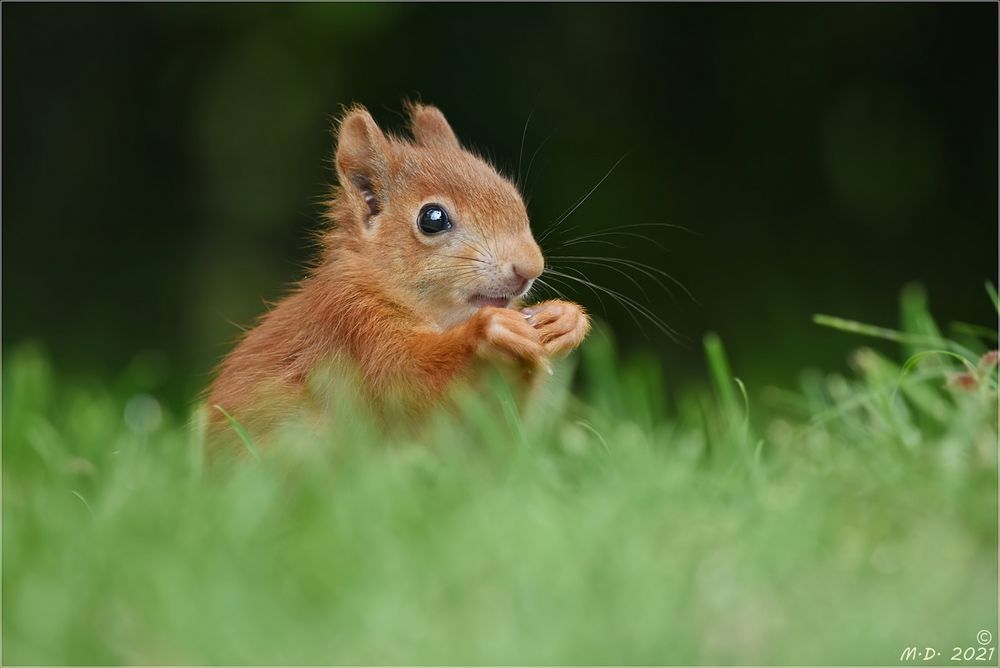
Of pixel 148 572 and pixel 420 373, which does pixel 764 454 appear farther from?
pixel 148 572

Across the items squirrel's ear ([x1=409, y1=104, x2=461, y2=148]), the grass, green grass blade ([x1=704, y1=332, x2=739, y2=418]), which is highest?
squirrel's ear ([x1=409, y1=104, x2=461, y2=148])

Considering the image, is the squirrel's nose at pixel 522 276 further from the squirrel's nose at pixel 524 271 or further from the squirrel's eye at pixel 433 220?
the squirrel's eye at pixel 433 220

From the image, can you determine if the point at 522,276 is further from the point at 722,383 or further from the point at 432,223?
the point at 722,383

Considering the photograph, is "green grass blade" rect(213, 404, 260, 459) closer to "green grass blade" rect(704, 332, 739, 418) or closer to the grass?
the grass

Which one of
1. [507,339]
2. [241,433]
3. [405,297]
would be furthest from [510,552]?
[405,297]

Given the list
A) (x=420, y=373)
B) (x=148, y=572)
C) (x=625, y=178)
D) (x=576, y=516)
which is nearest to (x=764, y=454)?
(x=420, y=373)

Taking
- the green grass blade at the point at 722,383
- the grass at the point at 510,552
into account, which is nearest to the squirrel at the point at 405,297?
the grass at the point at 510,552

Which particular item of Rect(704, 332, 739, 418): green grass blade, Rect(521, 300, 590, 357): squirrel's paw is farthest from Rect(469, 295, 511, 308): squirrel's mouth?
Rect(704, 332, 739, 418): green grass blade
